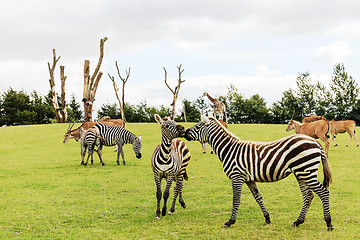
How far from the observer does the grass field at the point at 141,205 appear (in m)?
7.16

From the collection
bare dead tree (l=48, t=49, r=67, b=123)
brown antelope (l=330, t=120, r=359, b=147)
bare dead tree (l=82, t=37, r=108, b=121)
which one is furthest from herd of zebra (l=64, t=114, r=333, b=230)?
bare dead tree (l=48, t=49, r=67, b=123)

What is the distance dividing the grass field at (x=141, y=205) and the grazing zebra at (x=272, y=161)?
60 centimetres

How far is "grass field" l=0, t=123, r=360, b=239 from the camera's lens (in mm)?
7164

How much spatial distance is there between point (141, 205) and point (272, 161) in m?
4.21

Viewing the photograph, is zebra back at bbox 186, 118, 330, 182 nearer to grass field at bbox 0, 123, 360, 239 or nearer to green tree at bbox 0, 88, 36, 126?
grass field at bbox 0, 123, 360, 239

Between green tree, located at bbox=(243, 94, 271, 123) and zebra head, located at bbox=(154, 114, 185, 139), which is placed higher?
green tree, located at bbox=(243, 94, 271, 123)

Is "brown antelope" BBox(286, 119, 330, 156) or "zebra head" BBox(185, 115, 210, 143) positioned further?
"brown antelope" BBox(286, 119, 330, 156)

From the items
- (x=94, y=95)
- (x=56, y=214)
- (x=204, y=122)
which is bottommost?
(x=56, y=214)

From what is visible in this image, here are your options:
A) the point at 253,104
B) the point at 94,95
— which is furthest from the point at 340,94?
the point at 94,95

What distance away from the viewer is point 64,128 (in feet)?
118

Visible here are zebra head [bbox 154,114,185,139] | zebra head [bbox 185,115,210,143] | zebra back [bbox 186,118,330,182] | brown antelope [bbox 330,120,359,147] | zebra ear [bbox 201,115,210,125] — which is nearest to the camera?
zebra back [bbox 186,118,330,182]

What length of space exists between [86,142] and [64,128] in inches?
765

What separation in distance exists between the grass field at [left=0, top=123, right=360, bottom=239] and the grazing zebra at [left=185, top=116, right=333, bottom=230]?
60 centimetres

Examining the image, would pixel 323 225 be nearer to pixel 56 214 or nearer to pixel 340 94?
pixel 56 214
